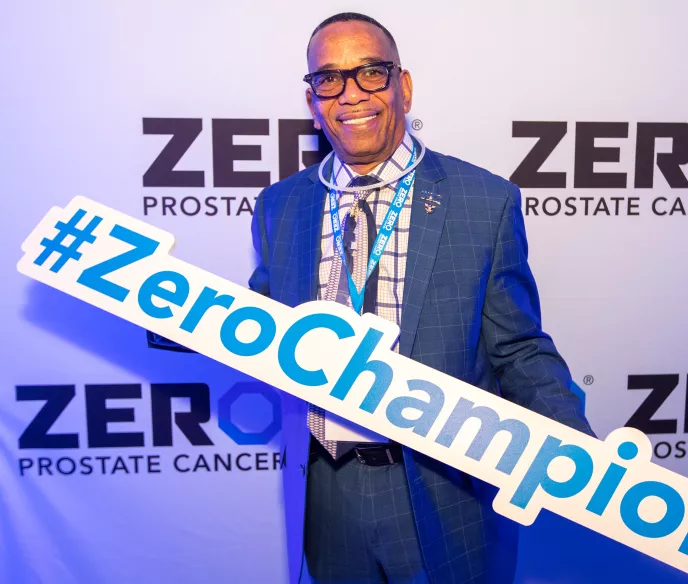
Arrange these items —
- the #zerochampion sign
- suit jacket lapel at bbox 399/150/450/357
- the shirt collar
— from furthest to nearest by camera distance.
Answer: the shirt collar
suit jacket lapel at bbox 399/150/450/357
the #zerochampion sign

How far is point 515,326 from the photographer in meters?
1.38

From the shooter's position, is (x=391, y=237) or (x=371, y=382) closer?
(x=371, y=382)

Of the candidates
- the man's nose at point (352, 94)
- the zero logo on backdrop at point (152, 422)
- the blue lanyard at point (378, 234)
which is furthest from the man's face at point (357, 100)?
the zero logo on backdrop at point (152, 422)

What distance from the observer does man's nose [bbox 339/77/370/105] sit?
138 cm

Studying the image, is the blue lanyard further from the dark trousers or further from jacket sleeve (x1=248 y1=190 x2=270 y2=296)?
the dark trousers

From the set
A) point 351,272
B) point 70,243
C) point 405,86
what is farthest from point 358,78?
point 70,243

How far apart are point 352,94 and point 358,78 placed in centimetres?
4

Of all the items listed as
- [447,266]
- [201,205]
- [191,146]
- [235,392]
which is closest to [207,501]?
[235,392]

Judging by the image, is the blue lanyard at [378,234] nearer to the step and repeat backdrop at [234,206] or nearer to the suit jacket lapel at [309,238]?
the suit jacket lapel at [309,238]

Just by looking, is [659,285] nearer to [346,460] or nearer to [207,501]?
[346,460]

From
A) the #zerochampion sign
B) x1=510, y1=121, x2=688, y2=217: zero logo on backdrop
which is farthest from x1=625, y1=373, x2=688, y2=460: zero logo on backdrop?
the #zerochampion sign

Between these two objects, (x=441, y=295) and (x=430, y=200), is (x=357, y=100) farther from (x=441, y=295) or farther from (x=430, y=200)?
(x=441, y=295)

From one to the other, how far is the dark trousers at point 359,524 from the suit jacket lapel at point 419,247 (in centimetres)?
31

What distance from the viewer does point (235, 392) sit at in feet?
7.31
